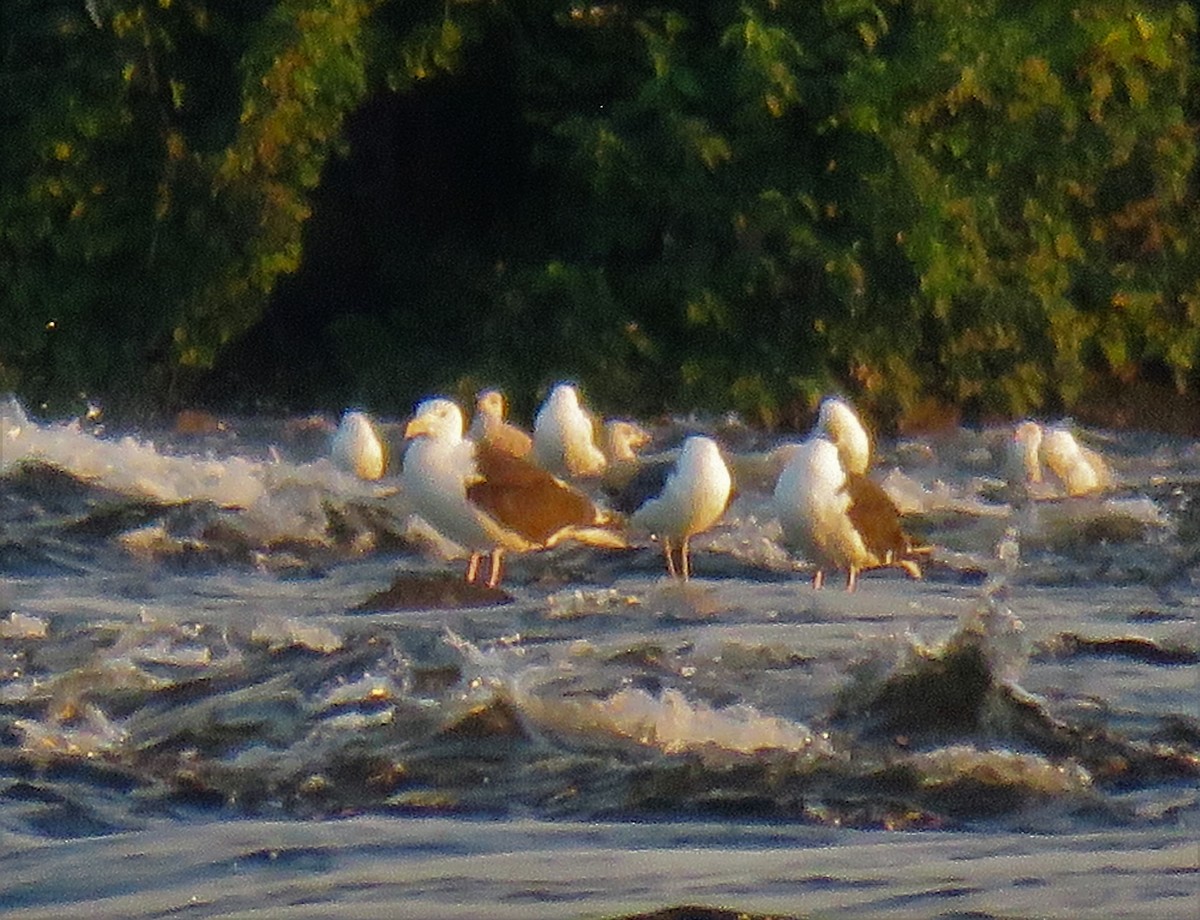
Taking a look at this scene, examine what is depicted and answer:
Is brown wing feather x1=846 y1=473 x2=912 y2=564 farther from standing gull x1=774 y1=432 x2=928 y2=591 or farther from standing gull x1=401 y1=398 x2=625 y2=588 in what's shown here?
standing gull x1=401 y1=398 x2=625 y2=588

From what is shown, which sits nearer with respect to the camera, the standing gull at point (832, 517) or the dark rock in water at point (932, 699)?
the dark rock in water at point (932, 699)

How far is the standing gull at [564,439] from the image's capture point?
47.7 feet

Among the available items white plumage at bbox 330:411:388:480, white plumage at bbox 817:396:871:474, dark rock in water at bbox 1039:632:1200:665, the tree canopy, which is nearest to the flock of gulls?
white plumage at bbox 817:396:871:474

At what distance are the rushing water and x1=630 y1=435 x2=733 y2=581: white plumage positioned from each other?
25 cm

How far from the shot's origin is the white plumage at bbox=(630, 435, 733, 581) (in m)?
11.3

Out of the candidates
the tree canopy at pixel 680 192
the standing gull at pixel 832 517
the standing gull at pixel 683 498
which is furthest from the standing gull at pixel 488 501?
the tree canopy at pixel 680 192

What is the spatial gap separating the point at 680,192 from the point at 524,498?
22.2ft

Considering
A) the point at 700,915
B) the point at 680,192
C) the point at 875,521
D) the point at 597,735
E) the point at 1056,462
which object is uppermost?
the point at 680,192

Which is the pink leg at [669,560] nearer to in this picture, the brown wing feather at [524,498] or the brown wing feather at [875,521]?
the brown wing feather at [524,498]

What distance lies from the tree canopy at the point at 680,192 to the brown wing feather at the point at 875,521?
618 centimetres

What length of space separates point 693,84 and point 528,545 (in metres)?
6.89

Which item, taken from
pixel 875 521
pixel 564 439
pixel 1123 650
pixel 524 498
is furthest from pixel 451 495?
pixel 564 439

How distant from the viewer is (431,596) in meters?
10.3

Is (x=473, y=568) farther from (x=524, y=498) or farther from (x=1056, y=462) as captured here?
(x=1056, y=462)
